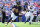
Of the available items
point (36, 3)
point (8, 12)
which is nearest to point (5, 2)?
point (8, 12)

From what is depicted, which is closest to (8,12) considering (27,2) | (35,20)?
(27,2)

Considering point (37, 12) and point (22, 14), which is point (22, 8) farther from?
point (37, 12)

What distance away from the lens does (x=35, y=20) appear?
663cm

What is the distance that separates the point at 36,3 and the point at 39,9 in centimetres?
44

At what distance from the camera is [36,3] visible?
678 cm

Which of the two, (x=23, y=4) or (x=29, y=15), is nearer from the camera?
(x=29, y=15)

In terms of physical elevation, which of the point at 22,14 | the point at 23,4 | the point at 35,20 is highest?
the point at 23,4

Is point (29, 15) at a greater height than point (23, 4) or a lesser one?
lesser

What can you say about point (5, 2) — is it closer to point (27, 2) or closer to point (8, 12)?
point (8, 12)

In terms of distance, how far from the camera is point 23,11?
648 cm

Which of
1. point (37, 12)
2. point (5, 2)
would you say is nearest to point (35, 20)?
point (37, 12)

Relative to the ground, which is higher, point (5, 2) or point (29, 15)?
point (5, 2)

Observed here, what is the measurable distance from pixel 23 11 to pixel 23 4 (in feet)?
1.64

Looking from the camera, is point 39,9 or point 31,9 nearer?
point 31,9
